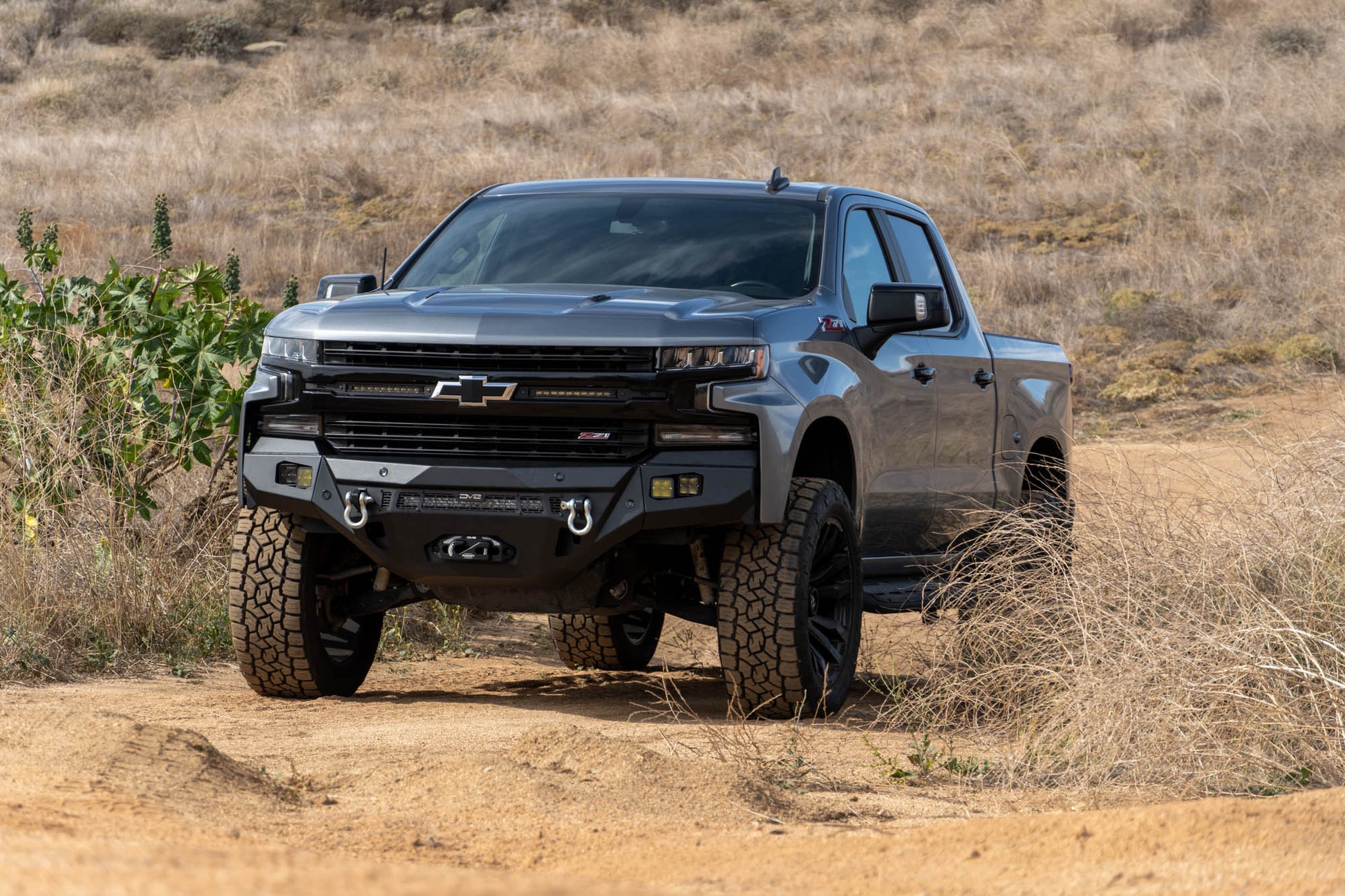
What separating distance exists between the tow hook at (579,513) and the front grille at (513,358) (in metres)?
0.44

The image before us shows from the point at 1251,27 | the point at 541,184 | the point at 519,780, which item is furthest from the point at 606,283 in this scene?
the point at 1251,27

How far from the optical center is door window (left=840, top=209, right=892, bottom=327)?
6746 millimetres

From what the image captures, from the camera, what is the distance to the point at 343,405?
226 inches

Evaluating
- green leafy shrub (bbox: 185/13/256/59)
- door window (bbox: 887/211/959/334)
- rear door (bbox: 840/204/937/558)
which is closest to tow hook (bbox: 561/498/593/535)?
rear door (bbox: 840/204/937/558)

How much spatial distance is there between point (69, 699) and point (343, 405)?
66.0 inches

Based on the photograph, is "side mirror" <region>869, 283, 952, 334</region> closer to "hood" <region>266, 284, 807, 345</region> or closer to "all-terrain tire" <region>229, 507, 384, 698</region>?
"hood" <region>266, 284, 807, 345</region>

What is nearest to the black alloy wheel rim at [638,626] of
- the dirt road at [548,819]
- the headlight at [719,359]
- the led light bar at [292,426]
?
the dirt road at [548,819]

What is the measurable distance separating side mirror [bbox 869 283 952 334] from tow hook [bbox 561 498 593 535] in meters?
1.59

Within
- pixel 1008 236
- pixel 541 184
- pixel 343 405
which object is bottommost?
pixel 1008 236

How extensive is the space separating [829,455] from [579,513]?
1366 mm

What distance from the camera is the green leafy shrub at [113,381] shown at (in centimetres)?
755

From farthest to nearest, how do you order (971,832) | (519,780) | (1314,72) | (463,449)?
(1314,72), (463,449), (519,780), (971,832)

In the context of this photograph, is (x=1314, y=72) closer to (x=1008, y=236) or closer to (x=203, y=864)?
(x=1008, y=236)

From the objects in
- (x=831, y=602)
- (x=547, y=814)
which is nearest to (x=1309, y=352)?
(x=831, y=602)
